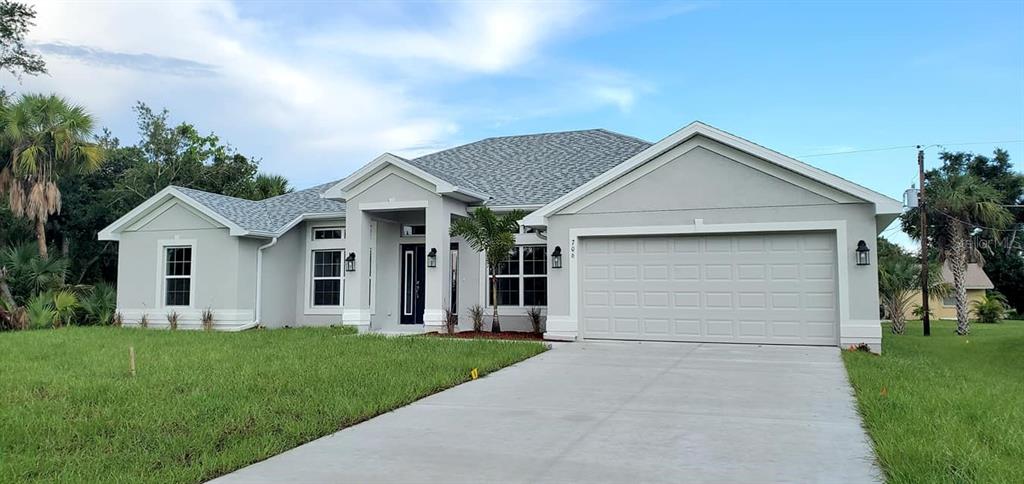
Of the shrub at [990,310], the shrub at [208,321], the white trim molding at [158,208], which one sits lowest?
the shrub at [990,310]

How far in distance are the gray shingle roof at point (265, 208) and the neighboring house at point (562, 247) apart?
76mm

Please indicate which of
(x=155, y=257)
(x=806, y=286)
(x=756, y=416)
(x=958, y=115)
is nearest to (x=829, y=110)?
(x=958, y=115)

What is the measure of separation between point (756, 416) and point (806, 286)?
661cm

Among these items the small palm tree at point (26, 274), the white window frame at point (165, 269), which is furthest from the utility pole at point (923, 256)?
the small palm tree at point (26, 274)

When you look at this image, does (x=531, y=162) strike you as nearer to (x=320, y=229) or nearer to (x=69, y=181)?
(x=320, y=229)

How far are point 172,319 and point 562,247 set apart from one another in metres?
10.4

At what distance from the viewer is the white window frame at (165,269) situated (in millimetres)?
17250

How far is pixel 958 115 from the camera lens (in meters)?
18.9

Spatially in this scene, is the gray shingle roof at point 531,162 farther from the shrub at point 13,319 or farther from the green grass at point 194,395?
the shrub at point 13,319

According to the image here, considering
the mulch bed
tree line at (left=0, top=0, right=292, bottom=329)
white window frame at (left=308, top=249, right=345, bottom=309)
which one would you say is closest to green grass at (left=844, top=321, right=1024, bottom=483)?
the mulch bed

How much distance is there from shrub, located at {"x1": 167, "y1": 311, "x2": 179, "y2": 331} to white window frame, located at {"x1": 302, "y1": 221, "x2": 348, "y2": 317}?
10.1ft

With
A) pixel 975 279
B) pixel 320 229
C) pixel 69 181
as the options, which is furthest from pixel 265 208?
pixel 975 279

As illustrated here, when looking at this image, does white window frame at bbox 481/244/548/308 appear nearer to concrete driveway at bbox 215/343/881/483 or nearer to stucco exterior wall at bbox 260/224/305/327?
stucco exterior wall at bbox 260/224/305/327

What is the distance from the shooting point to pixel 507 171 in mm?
18922
